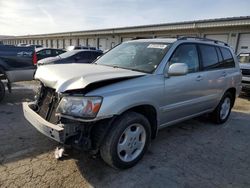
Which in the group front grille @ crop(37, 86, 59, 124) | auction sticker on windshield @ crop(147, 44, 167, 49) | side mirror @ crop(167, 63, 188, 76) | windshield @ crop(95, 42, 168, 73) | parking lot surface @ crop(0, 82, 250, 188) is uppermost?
auction sticker on windshield @ crop(147, 44, 167, 49)

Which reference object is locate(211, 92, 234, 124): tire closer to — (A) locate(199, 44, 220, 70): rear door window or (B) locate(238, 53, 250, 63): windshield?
(A) locate(199, 44, 220, 70): rear door window

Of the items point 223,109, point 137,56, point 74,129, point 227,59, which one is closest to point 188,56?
point 137,56

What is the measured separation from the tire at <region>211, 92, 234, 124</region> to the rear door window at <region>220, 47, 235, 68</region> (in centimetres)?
68

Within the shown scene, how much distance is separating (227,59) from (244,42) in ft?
45.9

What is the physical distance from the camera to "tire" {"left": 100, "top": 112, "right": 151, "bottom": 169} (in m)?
2.83

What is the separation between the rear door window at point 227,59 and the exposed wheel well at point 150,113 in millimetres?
2567

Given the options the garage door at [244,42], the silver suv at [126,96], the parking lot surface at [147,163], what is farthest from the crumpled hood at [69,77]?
the garage door at [244,42]

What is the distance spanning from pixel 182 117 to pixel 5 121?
144 inches

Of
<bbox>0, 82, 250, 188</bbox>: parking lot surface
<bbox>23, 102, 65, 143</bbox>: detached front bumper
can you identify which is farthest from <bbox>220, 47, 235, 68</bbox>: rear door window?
<bbox>23, 102, 65, 143</bbox>: detached front bumper

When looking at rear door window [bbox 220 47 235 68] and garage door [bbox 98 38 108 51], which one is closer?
rear door window [bbox 220 47 235 68]

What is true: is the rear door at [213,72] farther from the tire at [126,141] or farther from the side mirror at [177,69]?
the tire at [126,141]

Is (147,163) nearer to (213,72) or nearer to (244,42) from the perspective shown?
(213,72)

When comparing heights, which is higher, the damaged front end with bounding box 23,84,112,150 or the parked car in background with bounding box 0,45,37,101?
the parked car in background with bounding box 0,45,37,101

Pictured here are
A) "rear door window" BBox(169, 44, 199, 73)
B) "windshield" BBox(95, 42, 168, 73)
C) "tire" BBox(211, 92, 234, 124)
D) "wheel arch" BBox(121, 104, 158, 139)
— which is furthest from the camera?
"tire" BBox(211, 92, 234, 124)
